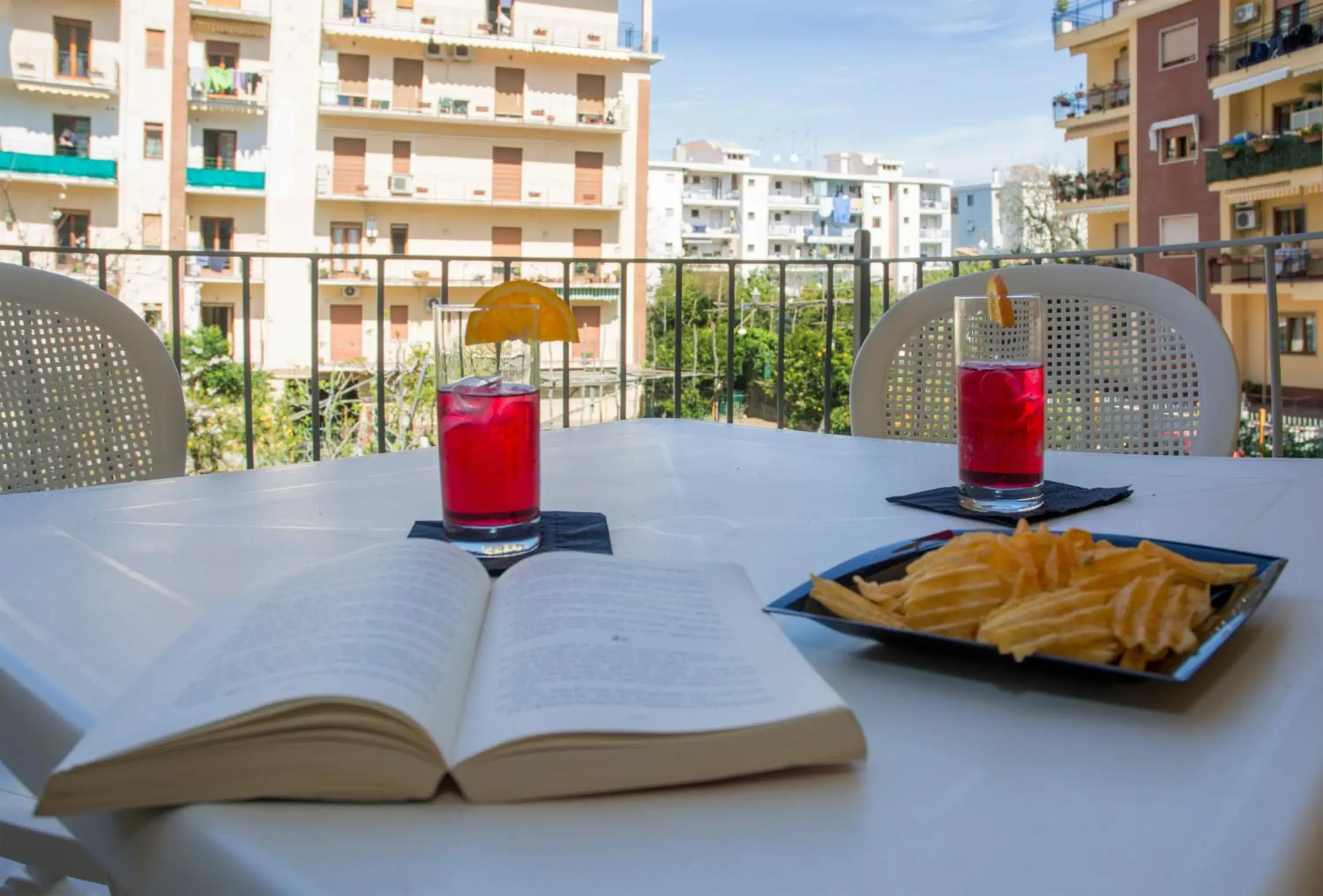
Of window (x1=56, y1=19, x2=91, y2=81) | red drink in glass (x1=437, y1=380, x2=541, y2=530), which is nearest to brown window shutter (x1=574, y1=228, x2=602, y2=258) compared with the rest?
window (x1=56, y1=19, x2=91, y2=81)

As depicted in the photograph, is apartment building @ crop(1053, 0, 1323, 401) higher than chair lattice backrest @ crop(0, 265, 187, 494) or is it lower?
higher

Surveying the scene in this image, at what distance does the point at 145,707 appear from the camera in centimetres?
41

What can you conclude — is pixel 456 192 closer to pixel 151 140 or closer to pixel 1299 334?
pixel 151 140

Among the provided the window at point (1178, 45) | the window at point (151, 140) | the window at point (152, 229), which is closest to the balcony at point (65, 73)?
the window at point (151, 140)

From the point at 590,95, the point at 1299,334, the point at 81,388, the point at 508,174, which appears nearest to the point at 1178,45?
the point at 1299,334

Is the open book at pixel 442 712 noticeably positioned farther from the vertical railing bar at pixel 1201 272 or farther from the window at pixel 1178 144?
the window at pixel 1178 144

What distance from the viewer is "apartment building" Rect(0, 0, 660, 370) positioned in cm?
1756

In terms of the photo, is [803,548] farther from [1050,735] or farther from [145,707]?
[145,707]

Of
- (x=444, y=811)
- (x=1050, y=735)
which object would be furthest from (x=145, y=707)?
(x=1050, y=735)

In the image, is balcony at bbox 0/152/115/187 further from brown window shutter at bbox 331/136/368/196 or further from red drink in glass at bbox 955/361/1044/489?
red drink in glass at bbox 955/361/1044/489

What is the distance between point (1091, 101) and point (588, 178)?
946 centimetres

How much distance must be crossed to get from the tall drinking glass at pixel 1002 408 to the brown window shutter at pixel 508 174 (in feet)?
67.2

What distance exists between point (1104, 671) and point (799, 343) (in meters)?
18.2

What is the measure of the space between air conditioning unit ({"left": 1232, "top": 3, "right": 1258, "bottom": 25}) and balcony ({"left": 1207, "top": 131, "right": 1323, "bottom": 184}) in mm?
1913
